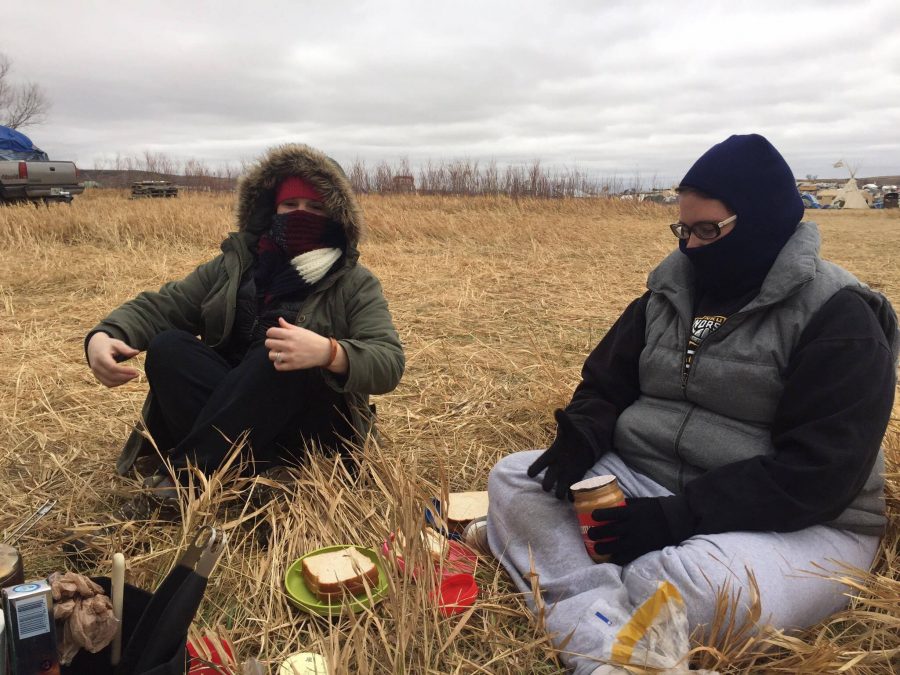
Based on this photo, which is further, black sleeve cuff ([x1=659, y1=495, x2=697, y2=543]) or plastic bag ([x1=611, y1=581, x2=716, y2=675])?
black sleeve cuff ([x1=659, y1=495, x2=697, y2=543])

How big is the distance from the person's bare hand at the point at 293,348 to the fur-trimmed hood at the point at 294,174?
0.54 metres

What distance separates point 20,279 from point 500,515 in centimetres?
590

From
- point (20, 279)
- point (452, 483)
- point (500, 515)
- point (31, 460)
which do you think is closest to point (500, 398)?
point (452, 483)

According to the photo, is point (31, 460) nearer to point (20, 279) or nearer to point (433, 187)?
point (20, 279)

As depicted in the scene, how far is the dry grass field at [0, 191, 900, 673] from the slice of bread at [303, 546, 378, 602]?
69mm

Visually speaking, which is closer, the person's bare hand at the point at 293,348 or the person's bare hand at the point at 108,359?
the person's bare hand at the point at 293,348

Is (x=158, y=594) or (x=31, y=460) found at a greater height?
(x=158, y=594)

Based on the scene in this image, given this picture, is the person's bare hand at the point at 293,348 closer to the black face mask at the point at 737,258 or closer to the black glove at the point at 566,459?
the black glove at the point at 566,459

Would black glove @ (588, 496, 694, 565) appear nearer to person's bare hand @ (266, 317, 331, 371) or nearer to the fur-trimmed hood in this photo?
person's bare hand @ (266, 317, 331, 371)

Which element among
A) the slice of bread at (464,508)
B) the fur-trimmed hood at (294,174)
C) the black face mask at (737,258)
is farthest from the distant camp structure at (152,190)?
the black face mask at (737,258)

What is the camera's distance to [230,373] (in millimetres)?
2043

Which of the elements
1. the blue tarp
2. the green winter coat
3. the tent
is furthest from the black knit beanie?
the tent

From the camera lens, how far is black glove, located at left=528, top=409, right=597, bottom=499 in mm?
1789

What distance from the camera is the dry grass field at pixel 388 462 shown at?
1.48 metres
